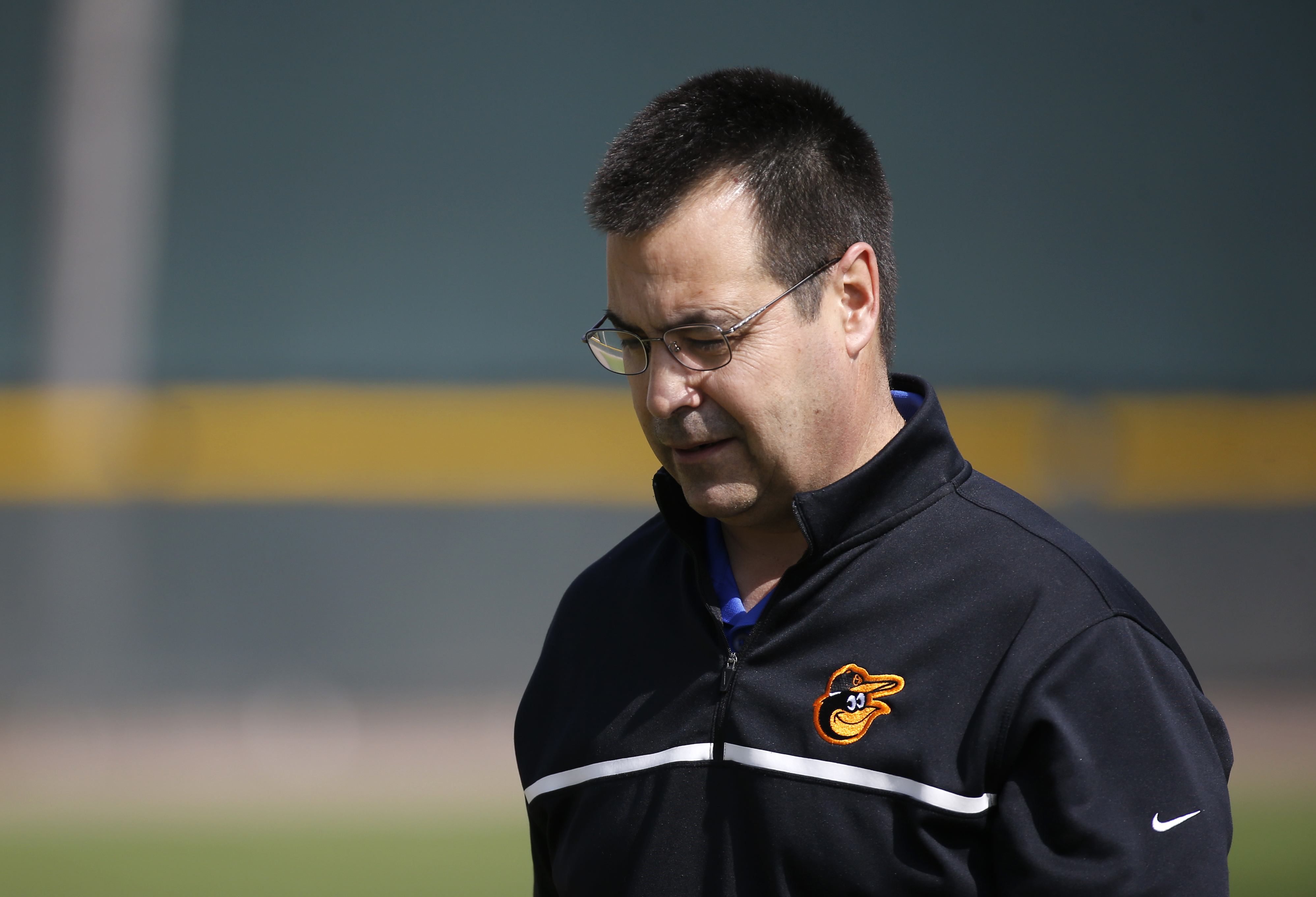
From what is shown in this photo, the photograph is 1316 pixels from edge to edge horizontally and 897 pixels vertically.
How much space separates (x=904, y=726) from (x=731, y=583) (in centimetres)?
32

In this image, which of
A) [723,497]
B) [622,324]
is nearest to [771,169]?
[622,324]

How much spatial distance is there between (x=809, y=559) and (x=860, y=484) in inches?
3.9

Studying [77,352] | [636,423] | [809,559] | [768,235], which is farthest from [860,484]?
[77,352]

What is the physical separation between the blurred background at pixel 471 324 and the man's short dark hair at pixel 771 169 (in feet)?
12.8

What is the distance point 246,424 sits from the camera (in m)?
5.48

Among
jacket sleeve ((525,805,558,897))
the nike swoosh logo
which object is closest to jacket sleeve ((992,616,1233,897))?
the nike swoosh logo

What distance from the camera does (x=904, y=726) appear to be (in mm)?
1194

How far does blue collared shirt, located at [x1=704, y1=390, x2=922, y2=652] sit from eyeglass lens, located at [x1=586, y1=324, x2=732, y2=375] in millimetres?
195

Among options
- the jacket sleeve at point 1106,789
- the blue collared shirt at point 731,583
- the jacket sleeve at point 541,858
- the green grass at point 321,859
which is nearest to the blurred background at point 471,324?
the green grass at point 321,859

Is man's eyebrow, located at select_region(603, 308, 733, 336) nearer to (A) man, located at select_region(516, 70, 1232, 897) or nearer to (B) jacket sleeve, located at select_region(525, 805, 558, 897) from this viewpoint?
(A) man, located at select_region(516, 70, 1232, 897)

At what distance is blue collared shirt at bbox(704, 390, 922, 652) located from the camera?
139cm

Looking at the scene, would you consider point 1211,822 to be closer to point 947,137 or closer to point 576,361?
point 576,361

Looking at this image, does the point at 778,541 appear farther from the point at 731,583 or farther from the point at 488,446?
the point at 488,446

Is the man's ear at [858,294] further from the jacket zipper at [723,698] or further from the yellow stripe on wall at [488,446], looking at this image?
the yellow stripe on wall at [488,446]
